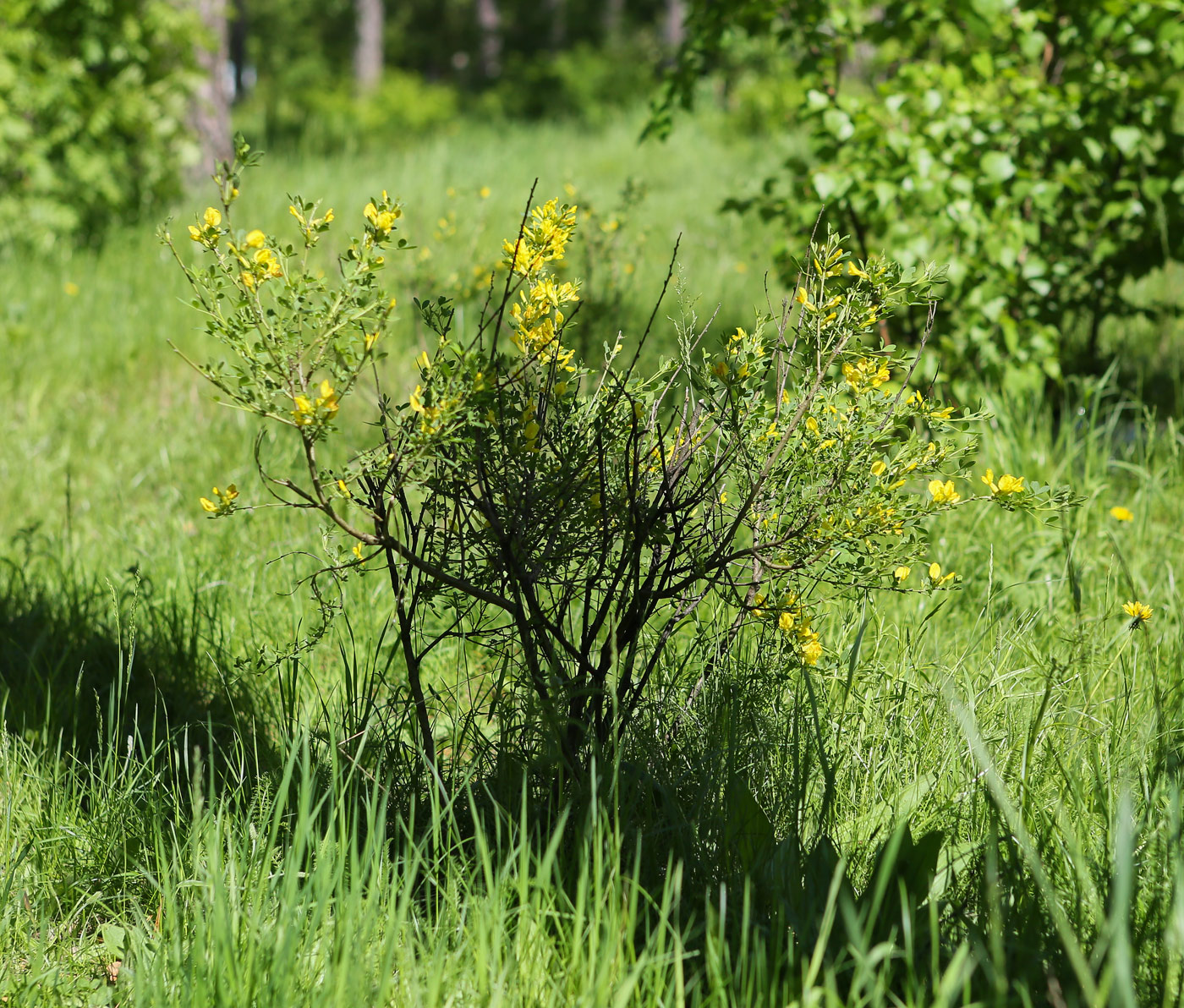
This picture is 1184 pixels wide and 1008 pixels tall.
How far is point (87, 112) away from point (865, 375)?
19.4 ft

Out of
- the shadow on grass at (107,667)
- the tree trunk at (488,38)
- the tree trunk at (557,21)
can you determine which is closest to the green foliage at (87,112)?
the shadow on grass at (107,667)

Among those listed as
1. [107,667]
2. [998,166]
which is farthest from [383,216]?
[998,166]

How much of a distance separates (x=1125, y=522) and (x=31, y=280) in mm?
5420

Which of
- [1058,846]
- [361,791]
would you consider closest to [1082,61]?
[1058,846]

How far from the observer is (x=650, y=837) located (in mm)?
1677

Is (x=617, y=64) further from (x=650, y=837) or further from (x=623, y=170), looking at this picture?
(x=650, y=837)

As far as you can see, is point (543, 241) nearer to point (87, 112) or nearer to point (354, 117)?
point (87, 112)

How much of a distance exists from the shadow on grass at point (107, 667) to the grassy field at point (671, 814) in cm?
1

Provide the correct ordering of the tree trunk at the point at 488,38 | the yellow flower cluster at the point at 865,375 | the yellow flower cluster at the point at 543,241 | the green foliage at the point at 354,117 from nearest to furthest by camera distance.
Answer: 1. the yellow flower cluster at the point at 543,241
2. the yellow flower cluster at the point at 865,375
3. the green foliage at the point at 354,117
4. the tree trunk at the point at 488,38

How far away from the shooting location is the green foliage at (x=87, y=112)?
5863 mm

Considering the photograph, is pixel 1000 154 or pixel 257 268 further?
pixel 1000 154

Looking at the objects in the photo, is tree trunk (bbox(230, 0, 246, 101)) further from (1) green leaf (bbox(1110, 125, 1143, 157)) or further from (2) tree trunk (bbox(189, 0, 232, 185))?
(1) green leaf (bbox(1110, 125, 1143, 157))

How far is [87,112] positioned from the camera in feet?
20.0

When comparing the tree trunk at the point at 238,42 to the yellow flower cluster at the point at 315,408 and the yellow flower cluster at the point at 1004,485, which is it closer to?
the yellow flower cluster at the point at 315,408
